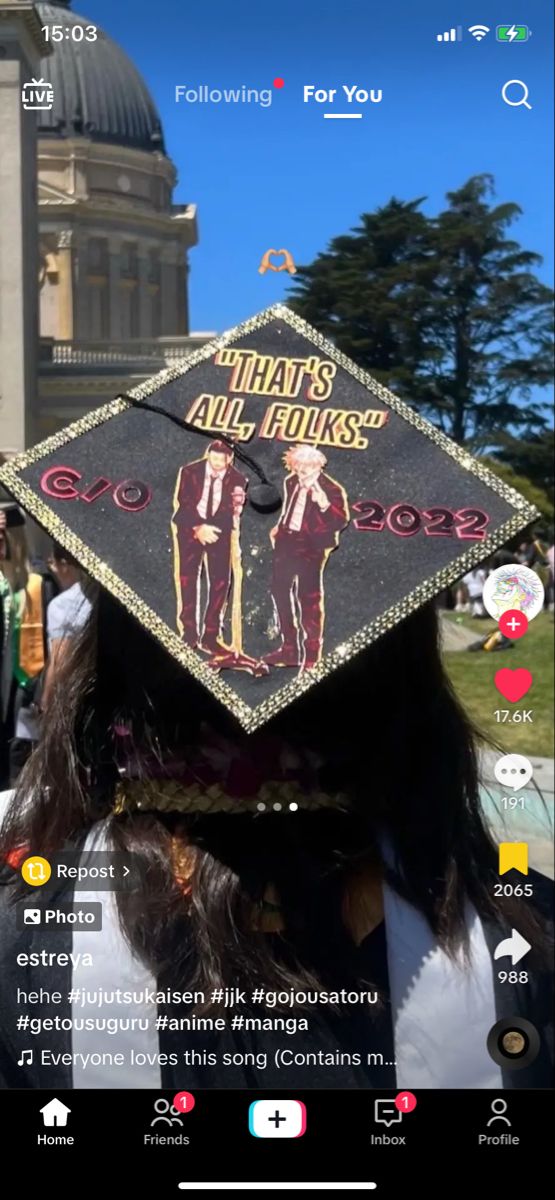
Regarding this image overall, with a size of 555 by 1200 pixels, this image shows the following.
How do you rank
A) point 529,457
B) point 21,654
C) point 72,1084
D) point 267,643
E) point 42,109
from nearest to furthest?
1. point 267,643
2. point 72,1084
3. point 42,109
4. point 529,457
5. point 21,654

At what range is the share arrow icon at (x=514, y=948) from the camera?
195 centimetres

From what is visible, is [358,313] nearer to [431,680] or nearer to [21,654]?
[431,680]

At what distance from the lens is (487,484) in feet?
6.08

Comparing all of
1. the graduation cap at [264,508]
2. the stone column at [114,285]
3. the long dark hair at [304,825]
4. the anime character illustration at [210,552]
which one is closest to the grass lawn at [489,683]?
the long dark hair at [304,825]

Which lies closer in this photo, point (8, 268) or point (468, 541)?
point (468, 541)

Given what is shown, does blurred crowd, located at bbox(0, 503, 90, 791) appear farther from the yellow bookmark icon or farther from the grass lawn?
the yellow bookmark icon

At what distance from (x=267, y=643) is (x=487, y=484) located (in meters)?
0.33
